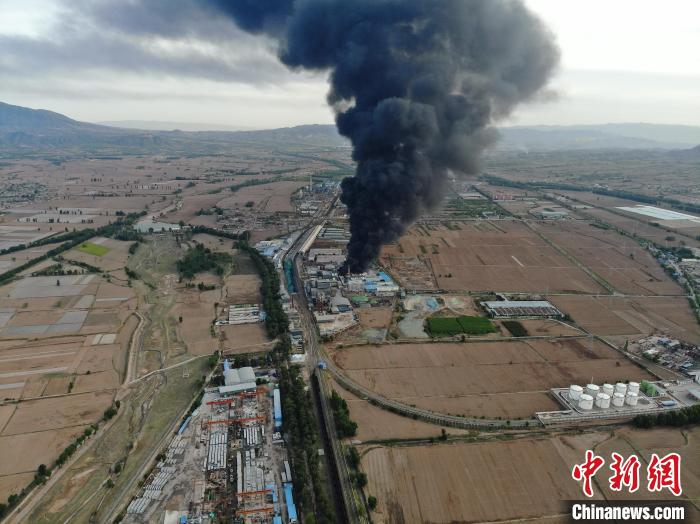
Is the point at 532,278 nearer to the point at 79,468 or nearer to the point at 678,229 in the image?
the point at 678,229

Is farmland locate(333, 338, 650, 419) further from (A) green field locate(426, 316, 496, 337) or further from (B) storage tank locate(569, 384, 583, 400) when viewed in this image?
(A) green field locate(426, 316, 496, 337)

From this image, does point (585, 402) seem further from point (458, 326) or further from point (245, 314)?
point (245, 314)

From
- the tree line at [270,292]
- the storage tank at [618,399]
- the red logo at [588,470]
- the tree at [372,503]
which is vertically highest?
the tree line at [270,292]

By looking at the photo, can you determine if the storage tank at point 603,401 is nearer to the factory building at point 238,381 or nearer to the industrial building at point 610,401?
the industrial building at point 610,401

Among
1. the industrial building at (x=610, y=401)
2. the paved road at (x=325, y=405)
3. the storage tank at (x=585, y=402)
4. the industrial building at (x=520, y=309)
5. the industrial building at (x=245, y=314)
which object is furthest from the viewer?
the industrial building at (x=520, y=309)

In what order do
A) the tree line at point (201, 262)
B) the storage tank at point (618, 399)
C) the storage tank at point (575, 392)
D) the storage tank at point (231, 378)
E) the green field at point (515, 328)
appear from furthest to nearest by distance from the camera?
the tree line at point (201, 262), the green field at point (515, 328), the storage tank at point (231, 378), the storage tank at point (575, 392), the storage tank at point (618, 399)

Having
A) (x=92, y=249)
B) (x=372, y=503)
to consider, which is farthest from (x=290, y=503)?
(x=92, y=249)

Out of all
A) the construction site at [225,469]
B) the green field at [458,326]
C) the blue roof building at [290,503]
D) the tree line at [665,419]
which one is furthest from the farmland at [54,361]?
the tree line at [665,419]
